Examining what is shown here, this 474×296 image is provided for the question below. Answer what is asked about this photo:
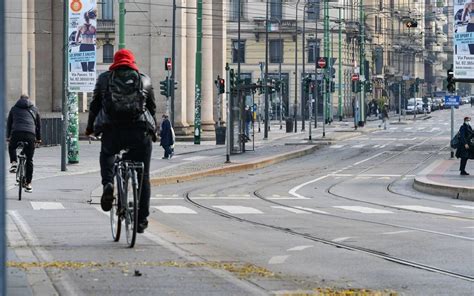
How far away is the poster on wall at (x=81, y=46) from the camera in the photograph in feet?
110

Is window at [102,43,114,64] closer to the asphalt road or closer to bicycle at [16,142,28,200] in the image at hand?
the asphalt road

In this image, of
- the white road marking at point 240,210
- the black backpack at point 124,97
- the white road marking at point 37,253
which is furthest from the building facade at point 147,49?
the black backpack at point 124,97

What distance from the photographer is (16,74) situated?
56.6 metres

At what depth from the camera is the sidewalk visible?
97.7ft

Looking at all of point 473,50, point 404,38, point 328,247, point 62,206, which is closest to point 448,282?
point 328,247

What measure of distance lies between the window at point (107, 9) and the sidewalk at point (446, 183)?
46163mm

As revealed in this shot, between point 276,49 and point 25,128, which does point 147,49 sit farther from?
point 276,49

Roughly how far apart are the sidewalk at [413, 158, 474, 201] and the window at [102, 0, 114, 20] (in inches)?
1817

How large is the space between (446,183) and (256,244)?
1802 centimetres

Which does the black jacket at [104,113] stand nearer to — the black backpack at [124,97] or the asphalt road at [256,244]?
the black backpack at [124,97]

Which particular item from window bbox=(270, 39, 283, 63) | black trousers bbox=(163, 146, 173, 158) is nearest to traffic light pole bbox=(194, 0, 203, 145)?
black trousers bbox=(163, 146, 173, 158)

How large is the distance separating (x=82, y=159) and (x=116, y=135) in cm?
3177

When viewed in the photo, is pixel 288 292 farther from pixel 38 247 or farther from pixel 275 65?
pixel 275 65

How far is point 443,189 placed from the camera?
102ft
